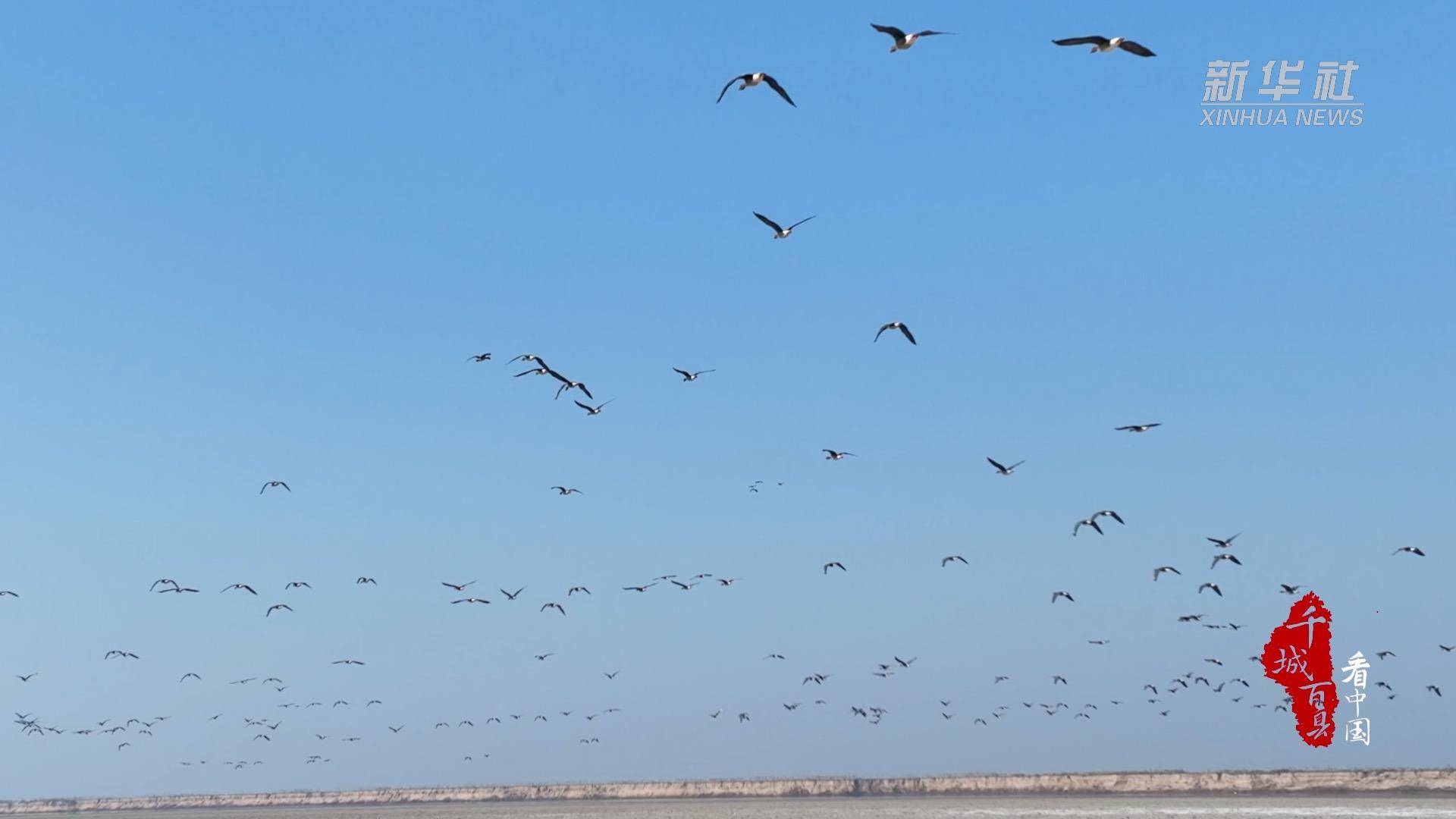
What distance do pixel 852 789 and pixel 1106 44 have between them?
296 ft

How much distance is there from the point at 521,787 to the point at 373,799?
16.7 metres

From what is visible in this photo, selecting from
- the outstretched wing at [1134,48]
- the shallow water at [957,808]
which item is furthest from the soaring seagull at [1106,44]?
the shallow water at [957,808]

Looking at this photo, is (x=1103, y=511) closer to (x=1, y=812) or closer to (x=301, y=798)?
(x=301, y=798)

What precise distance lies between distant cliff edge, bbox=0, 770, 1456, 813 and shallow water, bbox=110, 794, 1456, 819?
8.23 metres

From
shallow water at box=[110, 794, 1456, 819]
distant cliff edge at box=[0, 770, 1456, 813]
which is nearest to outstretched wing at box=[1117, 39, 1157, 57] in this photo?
shallow water at box=[110, 794, 1456, 819]

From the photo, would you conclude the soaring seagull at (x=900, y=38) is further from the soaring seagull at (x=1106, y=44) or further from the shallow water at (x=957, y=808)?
the shallow water at (x=957, y=808)

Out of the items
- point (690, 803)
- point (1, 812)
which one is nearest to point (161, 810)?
point (1, 812)

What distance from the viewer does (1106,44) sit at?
37344 millimetres

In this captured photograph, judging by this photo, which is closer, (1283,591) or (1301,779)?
(1283,591)

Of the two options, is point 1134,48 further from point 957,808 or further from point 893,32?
point 957,808

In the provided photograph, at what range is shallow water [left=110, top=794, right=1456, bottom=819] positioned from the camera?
63406mm

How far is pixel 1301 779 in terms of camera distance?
90.1m

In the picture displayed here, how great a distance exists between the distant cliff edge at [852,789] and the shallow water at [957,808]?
823 centimetres

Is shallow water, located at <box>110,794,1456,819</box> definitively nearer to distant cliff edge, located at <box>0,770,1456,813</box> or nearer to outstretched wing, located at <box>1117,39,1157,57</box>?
distant cliff edge, located at <box>0,770,1456,813</box>
